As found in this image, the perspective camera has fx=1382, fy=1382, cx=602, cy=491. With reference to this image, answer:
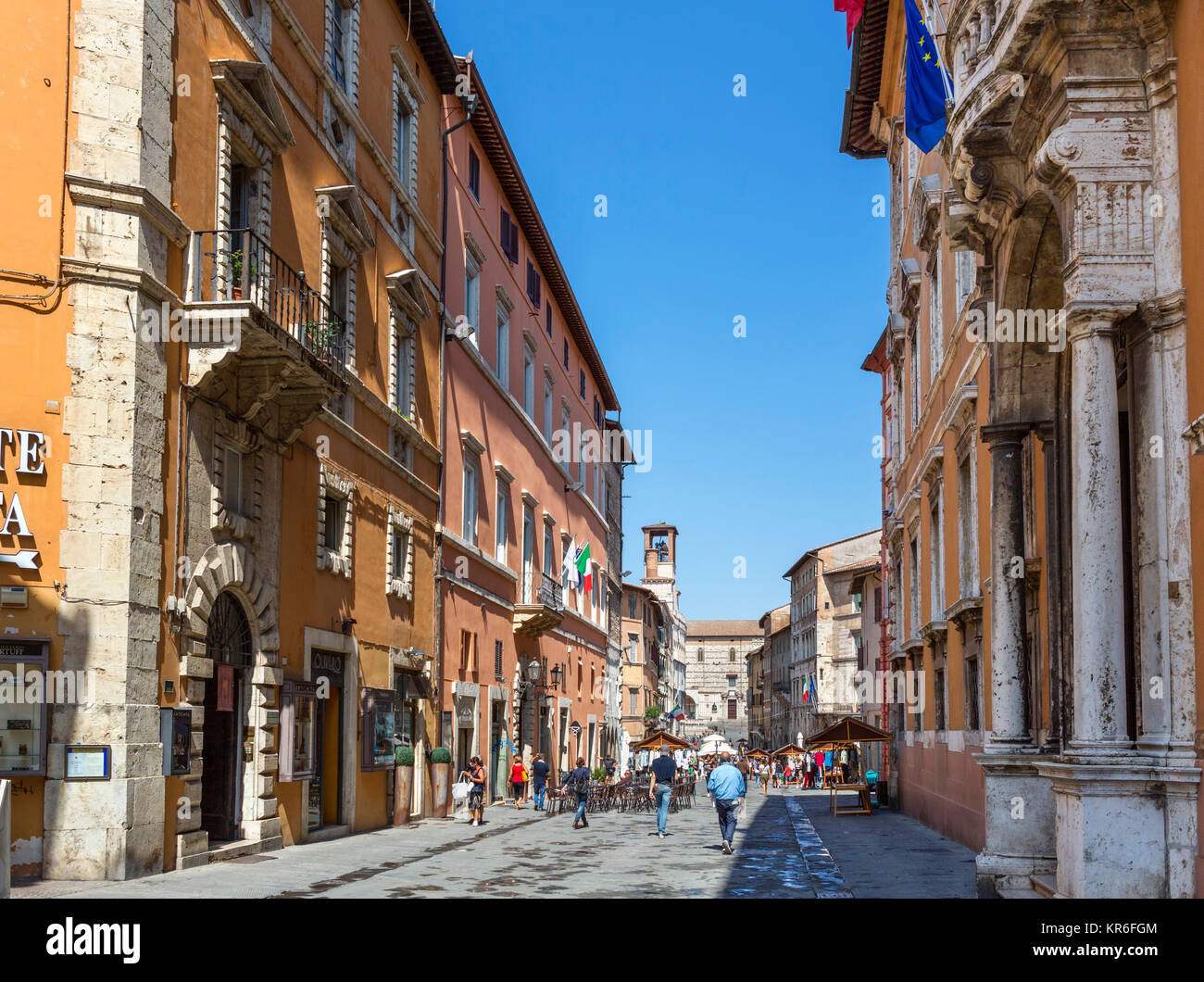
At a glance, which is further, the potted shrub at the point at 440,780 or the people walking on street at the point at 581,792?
the potted shrub at the point at 440,780

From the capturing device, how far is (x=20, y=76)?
13992 mm

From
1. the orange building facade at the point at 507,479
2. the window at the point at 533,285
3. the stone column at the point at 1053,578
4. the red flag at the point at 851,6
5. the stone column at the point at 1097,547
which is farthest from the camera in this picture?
the window at the point at 533,285

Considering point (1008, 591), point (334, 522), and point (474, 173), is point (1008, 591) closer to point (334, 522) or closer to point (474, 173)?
point (334, 522)

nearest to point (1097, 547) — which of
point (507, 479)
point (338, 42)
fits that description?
point (338, 42)

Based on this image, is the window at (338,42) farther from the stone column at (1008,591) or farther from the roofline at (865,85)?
the stone column at (1008,591)

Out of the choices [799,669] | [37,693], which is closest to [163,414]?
[37,693]

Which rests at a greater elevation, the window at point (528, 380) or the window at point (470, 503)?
the window at point (528, 380)

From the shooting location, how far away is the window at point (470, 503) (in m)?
31.0

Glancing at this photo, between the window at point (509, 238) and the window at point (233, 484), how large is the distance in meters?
19.5

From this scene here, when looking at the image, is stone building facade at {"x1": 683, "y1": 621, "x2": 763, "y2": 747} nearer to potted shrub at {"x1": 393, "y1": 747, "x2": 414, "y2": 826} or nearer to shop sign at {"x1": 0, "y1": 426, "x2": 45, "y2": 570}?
potted shrub at {"x1": 393, "y1": 747, "x2": 414, "y2": 826}

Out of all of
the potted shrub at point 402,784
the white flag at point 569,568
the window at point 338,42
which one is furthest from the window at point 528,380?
the window at point 338,42

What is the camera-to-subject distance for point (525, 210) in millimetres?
38125

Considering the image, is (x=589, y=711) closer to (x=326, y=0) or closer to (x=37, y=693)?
(x=326, y=0)

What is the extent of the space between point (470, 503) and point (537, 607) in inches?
216
